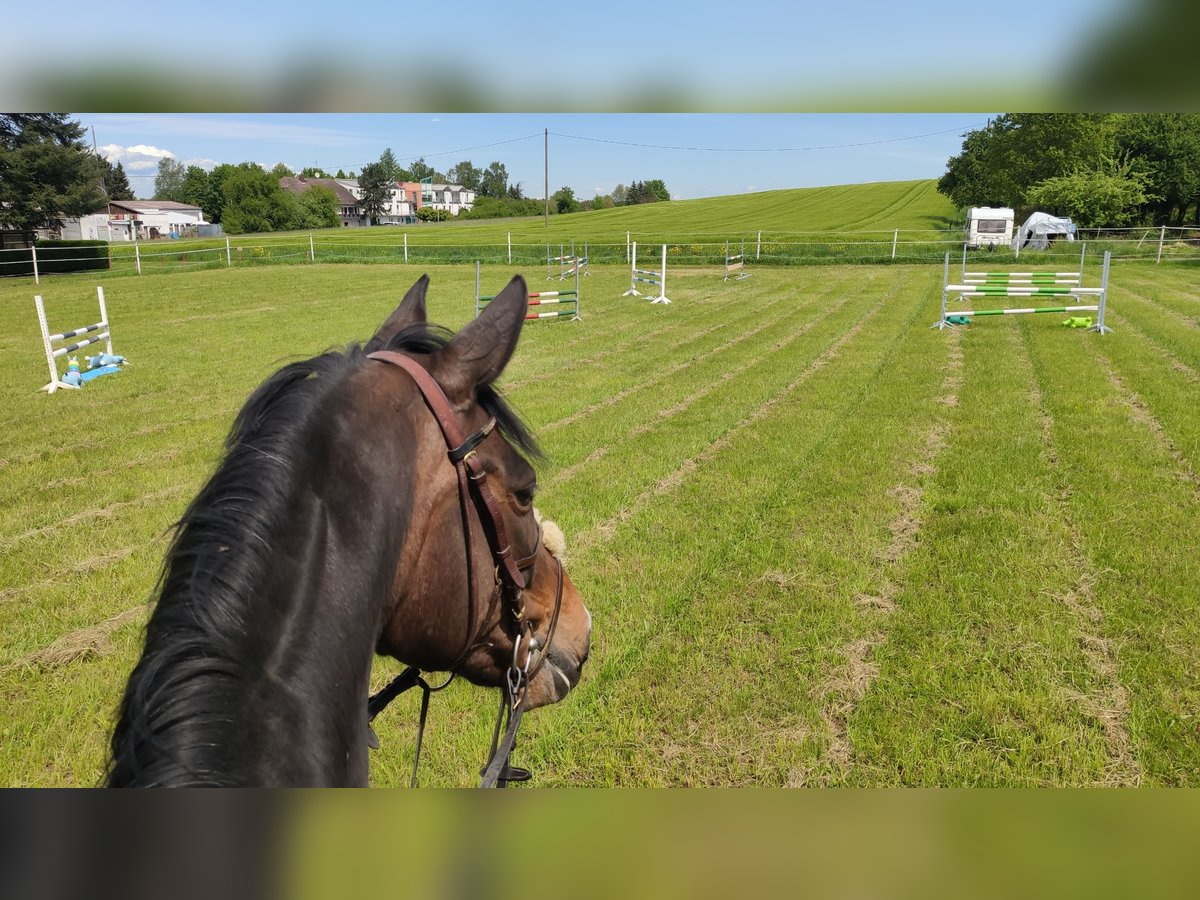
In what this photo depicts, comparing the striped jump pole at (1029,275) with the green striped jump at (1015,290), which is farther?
the striped jump pole at (1029,275)

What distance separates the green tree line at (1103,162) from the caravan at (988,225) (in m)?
24.4

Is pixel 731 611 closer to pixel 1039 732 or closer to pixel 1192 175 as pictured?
pixel 1039 732

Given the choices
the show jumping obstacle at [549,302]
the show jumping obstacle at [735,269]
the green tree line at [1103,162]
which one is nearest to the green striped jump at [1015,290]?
the green tree line at [1103,162]

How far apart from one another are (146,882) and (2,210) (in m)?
2.44

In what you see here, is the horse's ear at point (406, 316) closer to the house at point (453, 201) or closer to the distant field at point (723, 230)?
the house at point (453, 201)

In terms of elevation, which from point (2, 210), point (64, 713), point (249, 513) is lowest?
point (64, 713)

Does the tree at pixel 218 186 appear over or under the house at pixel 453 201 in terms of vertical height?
under

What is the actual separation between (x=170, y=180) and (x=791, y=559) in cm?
466

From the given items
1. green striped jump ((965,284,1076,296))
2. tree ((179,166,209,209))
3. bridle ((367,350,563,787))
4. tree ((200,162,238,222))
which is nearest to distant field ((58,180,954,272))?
green striped jump ((965,284,1076,296))

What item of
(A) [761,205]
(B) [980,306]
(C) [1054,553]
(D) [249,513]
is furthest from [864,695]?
(A) [761,205]

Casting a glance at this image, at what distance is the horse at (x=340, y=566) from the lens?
1.03 metres

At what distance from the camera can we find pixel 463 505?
1.55 m

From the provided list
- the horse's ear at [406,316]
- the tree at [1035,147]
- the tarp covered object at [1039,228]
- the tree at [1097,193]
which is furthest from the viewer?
the tarp covered object at [1039,228]

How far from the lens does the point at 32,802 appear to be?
0.45m
